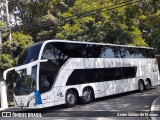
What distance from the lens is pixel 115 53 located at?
17.3 m

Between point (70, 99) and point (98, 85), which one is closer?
point (70, 99)

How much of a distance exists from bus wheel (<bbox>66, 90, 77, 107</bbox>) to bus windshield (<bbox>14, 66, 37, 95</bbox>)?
2278mm

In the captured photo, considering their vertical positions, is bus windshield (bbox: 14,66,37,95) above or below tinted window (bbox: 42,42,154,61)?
below

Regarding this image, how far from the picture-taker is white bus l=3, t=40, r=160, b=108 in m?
12.3

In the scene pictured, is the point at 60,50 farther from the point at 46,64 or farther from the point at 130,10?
the point at 130,10

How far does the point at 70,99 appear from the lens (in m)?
13.8

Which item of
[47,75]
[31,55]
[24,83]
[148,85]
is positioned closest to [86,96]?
[47,75]

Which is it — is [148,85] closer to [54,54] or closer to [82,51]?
[82,51]

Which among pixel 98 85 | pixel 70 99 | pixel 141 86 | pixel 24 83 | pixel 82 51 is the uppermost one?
pixel 82 51

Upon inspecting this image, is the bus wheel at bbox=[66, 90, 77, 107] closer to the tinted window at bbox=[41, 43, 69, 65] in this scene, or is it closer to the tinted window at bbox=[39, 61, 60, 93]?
the tinted window at bbox=[39, 61, 60, 93]

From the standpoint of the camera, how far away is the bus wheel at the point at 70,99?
13613 mm

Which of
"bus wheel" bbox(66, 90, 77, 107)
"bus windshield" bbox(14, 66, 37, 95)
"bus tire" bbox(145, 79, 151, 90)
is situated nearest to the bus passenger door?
"bus wheel" bbox(66, 90, 77, 107)

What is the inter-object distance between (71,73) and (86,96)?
5.95 feet

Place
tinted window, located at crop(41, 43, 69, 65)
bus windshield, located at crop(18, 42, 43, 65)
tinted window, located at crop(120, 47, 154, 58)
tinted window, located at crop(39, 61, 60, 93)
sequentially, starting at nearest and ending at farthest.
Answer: tinted window, located at crop(39, 61, 60, 93)
bus windshield, located at crop(18, 42, 43, 65)
tinted window, located at crop(41, 43, 69, 65)
tinted window, located at crop(120, 47, 154, 58)
